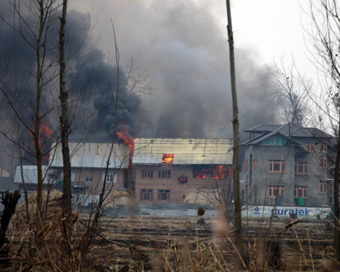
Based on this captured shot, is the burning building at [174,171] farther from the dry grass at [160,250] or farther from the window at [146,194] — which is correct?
the dry grass at [160,250]

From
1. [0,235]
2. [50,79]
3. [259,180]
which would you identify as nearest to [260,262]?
[50,79]

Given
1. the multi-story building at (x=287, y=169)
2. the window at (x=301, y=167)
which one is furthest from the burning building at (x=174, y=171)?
the window at (x=301, y=167)

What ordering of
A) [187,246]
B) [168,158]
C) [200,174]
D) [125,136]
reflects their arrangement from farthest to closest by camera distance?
[125,136], [168,158], [200,174], [187,246]

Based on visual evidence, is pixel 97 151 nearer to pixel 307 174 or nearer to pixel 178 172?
pixel 178 172

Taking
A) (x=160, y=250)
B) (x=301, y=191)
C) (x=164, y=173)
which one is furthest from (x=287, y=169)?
(x=160, y=250)

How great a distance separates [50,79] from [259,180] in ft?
115

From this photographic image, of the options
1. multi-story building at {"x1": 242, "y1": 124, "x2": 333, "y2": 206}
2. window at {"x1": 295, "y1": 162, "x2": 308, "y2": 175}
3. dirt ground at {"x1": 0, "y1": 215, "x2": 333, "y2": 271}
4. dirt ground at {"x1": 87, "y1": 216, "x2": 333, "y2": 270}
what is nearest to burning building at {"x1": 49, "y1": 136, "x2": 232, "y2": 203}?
multi-story building at {"x1": 242, "y1": 124, "x2": 333, "y2": 206}

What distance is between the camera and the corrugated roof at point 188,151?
46438mm

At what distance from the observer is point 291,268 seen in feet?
8.73

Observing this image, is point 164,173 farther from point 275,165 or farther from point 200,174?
point 275,165

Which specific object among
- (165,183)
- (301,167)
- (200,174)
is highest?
(301,167)

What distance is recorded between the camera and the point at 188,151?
4778 cm

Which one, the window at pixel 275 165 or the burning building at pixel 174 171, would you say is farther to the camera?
the burning building at pixel 174 171

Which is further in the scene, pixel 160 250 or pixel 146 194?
pixel 146 194
